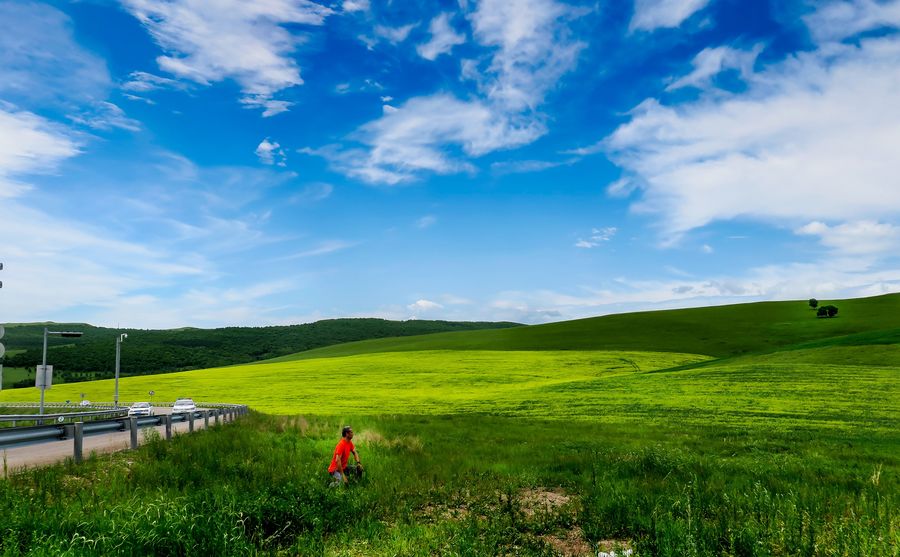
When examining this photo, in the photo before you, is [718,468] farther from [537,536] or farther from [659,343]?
[659,343]

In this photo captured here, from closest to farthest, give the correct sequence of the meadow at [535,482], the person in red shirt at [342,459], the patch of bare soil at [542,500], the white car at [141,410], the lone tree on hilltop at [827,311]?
the meadow at [535,482] < the patch of bare soil at [542,500] < the person in red shirt at [342,459] < the white car at [141,410] < the lone tree on hilltop at [827,311]

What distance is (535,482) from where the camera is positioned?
1263 centimetres

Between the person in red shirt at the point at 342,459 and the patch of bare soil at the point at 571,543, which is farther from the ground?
the person in red shirt at the point at 342,459

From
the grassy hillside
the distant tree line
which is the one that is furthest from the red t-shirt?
the distant tree line

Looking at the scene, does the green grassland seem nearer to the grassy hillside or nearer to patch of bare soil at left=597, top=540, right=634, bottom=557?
the grassy hillside

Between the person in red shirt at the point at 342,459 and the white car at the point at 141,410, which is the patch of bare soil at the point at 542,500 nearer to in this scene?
the person in red shirt at the point at 342,459

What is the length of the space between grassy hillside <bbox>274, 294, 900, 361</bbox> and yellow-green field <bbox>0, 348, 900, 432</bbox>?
544 inches

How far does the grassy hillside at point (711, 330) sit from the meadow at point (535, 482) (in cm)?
4052

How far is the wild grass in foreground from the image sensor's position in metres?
7.45

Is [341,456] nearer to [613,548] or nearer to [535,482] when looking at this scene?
[535,482]

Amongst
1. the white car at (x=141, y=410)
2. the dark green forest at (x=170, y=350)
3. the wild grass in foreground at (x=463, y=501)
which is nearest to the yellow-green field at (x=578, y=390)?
the white car at (x=141, y=410)

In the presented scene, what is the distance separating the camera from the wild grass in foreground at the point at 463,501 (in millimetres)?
7449

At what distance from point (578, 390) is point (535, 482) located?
84.8 ft

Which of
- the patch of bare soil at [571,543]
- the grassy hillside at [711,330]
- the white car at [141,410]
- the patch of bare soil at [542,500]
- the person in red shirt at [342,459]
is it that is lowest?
the white car at [141,410]
